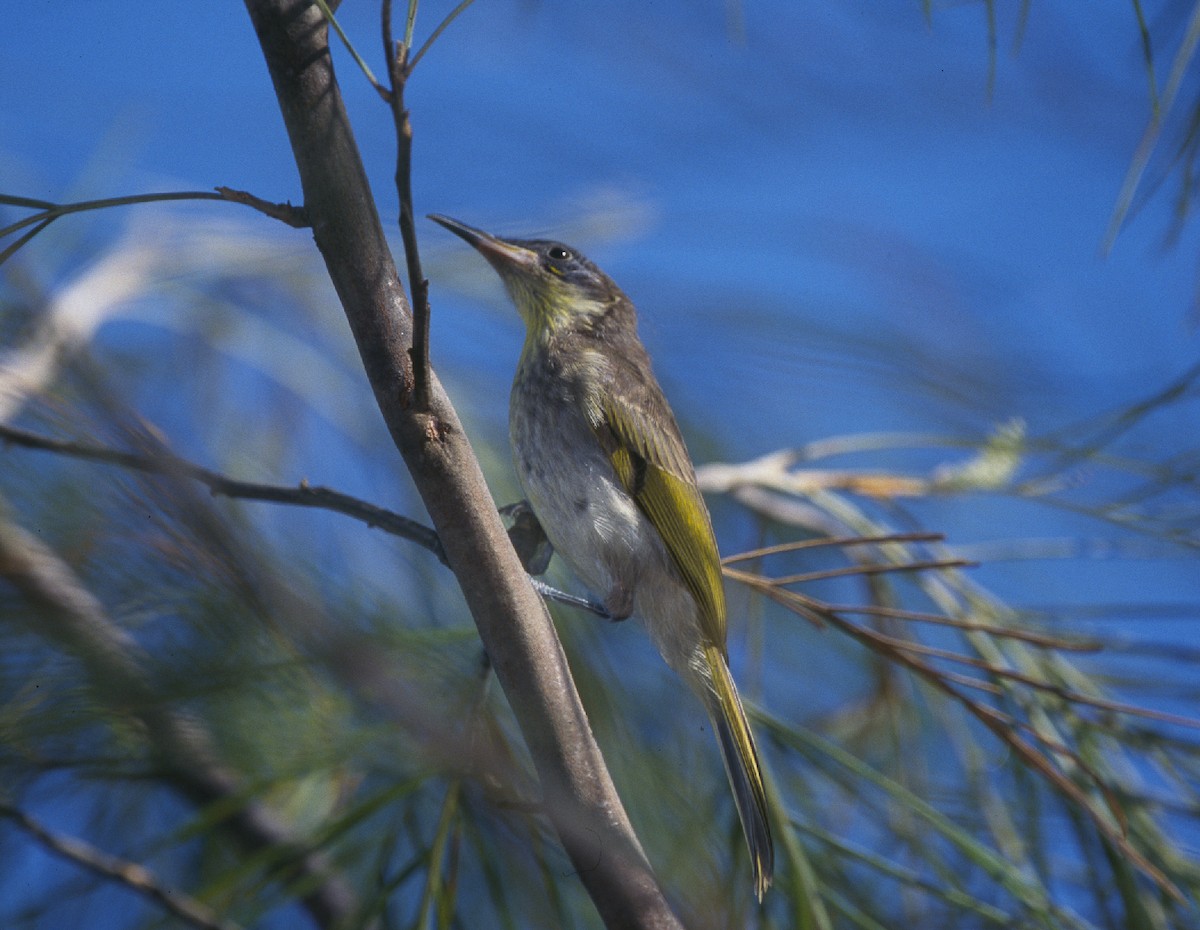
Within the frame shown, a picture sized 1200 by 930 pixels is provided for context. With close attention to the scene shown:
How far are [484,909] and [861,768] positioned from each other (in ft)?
1.60

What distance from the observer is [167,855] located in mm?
1616

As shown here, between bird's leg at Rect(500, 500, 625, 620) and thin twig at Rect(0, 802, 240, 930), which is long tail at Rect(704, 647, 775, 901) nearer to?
bird's leg at Rect(500, 500, 625, 620)

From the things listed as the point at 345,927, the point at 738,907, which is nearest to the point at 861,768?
the point at 738,907

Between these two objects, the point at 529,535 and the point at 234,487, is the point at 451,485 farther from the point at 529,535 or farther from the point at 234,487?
the point at 529,535

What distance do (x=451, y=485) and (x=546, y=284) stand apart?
49.7 inches

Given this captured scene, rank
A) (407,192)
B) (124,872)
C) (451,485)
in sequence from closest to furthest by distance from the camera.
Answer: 1. (407,192)
2. (451,485)
3. (124,872)

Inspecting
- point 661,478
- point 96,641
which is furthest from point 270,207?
point 661,478

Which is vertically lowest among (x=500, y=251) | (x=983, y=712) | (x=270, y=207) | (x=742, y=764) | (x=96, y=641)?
(x=96, y=641)

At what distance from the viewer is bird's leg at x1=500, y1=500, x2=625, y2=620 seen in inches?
68.9

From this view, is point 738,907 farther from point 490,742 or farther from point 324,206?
point 324,206

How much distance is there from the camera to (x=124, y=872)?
1.23 metres

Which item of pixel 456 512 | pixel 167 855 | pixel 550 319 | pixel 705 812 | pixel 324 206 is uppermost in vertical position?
pixel 550 319

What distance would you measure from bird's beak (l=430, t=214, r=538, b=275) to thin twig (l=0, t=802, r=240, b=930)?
1.10m

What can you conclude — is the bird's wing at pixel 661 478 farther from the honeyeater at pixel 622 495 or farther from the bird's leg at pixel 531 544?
the bird's leg at pixel 531 544
